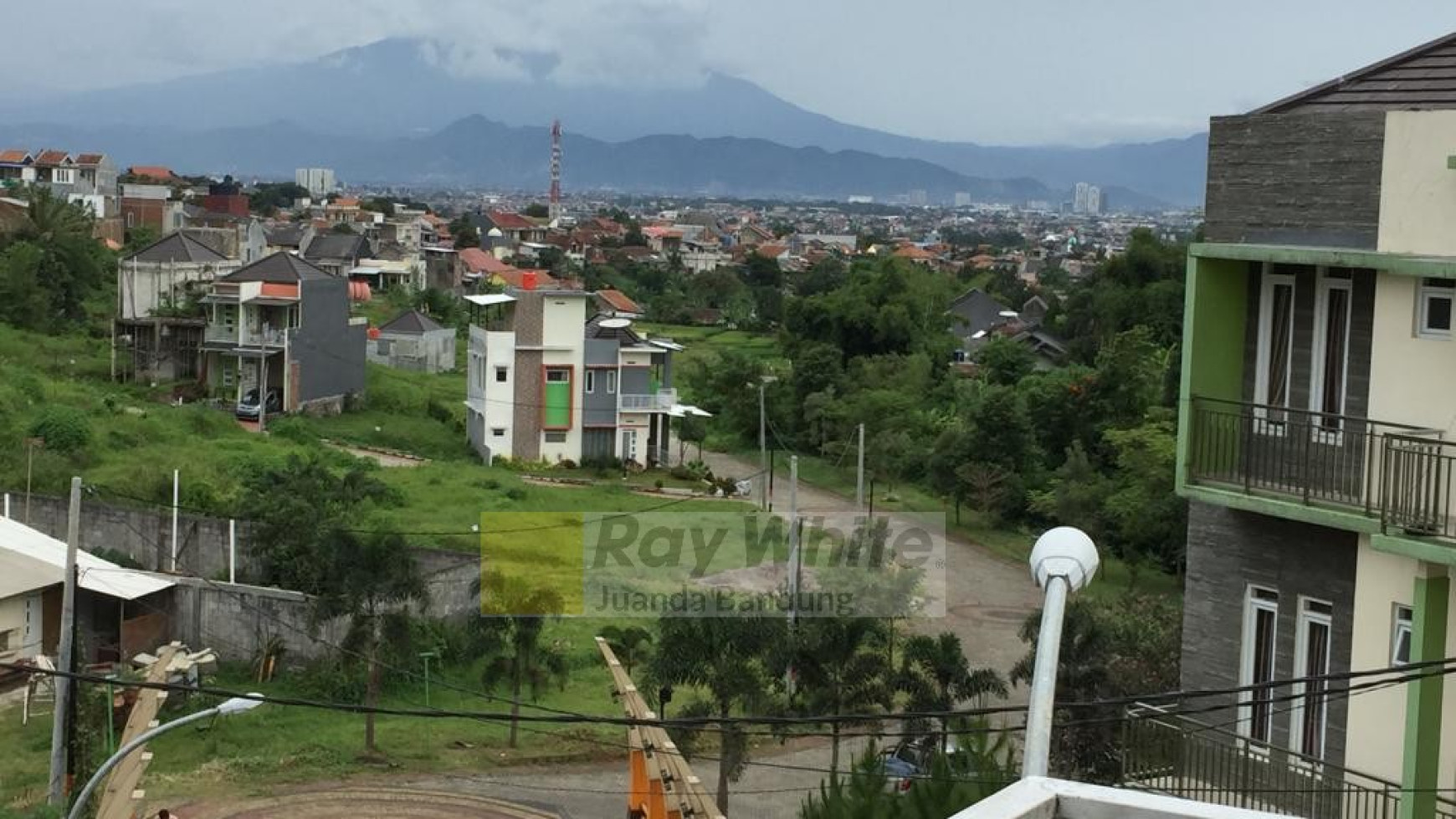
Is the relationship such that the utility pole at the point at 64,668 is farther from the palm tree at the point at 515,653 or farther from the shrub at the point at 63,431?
the shrub at the point at 63,431

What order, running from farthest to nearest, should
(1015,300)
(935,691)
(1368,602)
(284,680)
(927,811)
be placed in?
(1015,300) → (284,680) → (935,691) → (927,811) → (1368,602)

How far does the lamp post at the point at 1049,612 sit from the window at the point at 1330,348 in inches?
70.4

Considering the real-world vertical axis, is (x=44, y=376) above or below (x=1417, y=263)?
below

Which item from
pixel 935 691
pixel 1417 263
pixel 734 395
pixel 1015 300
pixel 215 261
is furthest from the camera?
pixel 1015 300

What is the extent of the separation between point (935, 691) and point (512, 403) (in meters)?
17.7

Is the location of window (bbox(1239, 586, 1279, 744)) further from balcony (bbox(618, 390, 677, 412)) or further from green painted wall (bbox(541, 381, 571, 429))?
balcony (bbox(618, 390, 677, 412))

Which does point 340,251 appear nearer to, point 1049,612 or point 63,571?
point 63,571

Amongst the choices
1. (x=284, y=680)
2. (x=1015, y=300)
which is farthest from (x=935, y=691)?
(x=1015, y=300)

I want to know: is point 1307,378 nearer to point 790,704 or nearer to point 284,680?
point 790,704

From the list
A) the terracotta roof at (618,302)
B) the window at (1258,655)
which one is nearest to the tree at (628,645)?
the window at (1258,655)

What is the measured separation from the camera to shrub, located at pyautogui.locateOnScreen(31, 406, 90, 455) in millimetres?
25828

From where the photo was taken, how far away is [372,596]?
16.6 m

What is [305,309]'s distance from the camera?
32688mm

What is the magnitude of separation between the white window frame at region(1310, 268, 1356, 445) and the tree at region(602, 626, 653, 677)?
1013cm
